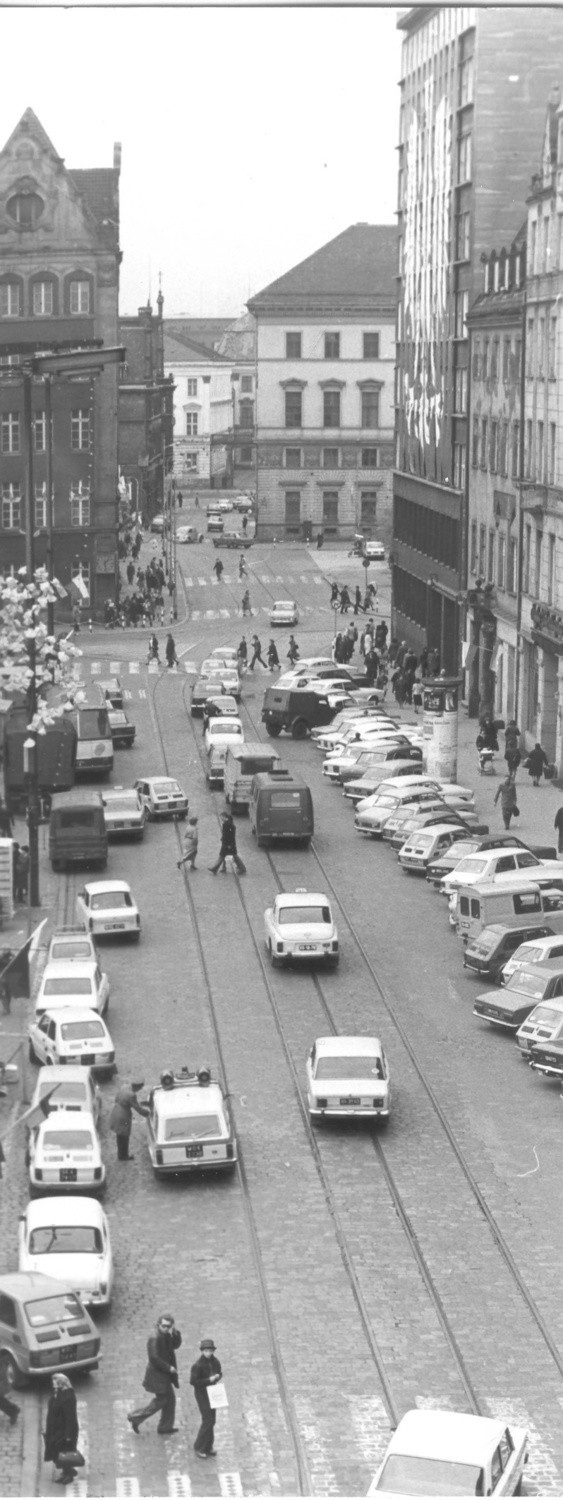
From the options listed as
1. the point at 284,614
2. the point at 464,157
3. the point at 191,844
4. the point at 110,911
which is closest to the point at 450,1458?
the point at 110,911

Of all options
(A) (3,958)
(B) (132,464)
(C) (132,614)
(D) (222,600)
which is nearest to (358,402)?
(B) (132,464)

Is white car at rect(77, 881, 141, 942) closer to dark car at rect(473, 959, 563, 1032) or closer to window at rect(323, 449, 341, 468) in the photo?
dark car at rect(473, 959, 563, 1032)

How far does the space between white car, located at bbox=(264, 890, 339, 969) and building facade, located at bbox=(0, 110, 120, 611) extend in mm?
55489

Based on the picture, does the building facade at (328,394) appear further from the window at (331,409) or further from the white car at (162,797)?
the white car at (162,797)

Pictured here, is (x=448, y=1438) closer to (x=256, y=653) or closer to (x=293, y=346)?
(x=256, y=653)

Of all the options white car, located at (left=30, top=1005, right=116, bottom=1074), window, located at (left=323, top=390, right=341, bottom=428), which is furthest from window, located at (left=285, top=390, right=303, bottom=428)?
white car, located at (left=30, top=1005, right=116, bottom=1074)

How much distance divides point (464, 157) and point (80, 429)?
2725cm

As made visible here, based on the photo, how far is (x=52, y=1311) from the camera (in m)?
26.1

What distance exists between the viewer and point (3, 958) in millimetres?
41000

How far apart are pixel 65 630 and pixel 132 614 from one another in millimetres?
4460

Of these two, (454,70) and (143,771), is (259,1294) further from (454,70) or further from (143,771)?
(454,70)

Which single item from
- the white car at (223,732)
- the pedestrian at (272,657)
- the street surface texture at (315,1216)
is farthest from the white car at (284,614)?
the street surface texture at (315,1216)

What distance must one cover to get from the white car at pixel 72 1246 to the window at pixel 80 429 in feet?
257

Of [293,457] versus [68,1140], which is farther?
[293,457]
